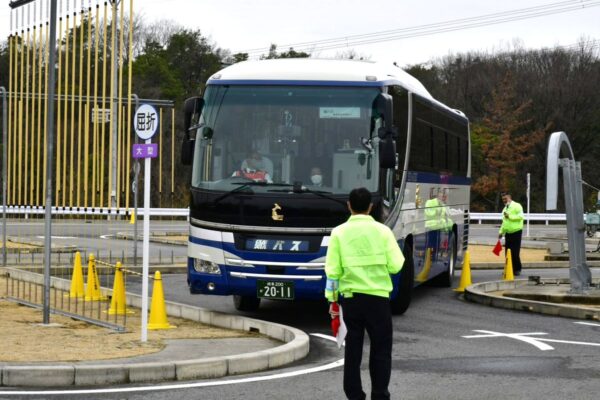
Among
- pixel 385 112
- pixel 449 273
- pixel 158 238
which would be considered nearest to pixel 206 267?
pixel 385 112

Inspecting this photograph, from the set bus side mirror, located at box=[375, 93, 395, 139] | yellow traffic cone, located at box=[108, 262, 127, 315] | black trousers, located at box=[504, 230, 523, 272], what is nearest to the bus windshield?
Answer: bus side mirror, located at box=[375, 93, 395, 139]

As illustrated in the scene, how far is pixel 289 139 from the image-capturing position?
14.2 meters

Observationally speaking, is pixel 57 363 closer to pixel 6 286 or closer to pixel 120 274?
pixel 120 274

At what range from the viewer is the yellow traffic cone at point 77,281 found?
1691 centimetres

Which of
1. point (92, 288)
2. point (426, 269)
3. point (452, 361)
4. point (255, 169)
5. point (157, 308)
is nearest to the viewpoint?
point (452, 361)

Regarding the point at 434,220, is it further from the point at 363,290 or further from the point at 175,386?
the point at 363,290

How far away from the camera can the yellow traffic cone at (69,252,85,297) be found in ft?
55.5

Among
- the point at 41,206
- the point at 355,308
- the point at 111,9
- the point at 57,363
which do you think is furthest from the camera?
the point at 41,206

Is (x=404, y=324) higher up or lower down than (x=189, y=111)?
lower down

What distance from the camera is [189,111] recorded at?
47.3 ft

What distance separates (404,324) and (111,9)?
34.7ft

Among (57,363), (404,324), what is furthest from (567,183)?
(57,363)

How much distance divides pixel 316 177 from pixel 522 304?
4777 millimetres

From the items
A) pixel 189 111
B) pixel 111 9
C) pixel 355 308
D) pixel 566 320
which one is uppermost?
pixel 111 9
